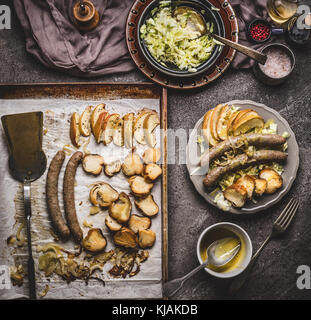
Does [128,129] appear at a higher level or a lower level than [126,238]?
higher

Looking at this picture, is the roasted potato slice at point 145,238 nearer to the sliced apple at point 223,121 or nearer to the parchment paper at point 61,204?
the parchment paper at point 61,204

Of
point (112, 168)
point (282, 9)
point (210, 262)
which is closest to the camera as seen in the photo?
point (210, 262)

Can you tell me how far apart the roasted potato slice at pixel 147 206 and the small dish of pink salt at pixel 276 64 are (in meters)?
1.03

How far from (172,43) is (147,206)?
98cm

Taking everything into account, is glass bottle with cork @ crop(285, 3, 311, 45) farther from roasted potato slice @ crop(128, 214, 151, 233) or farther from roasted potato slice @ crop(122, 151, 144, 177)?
roasted potato slice @ crop(128, 214, 151, 233)

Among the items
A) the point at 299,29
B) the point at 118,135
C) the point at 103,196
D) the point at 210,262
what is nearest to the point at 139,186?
the point at 103,196

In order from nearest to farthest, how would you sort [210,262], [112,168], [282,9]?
[210,262]
[112,168]
[282,9]

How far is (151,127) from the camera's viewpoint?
2.16m

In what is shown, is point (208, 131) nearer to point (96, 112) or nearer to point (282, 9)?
point (96, 112)

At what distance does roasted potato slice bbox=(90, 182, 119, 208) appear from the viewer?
6.82ft

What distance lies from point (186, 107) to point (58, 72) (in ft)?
2.70

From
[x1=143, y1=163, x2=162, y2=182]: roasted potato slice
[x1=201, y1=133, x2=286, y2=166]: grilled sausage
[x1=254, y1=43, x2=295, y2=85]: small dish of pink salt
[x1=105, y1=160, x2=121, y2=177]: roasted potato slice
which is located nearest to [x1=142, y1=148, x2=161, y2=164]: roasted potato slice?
[x1=143, y1=163, x2=162, y2=182]: roasted potato slice

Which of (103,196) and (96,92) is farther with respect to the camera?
(96,92)

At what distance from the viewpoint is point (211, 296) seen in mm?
2150
